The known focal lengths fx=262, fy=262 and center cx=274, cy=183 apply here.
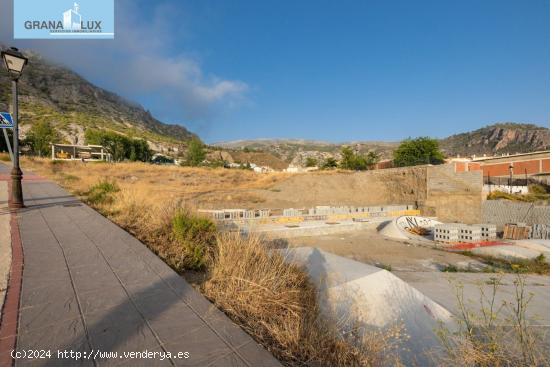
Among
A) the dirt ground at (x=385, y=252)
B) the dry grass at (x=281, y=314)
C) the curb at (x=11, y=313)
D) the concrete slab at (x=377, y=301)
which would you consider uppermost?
the curb at (x=11, y=313)

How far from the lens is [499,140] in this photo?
339ft

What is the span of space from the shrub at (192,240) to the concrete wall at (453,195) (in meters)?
27.5

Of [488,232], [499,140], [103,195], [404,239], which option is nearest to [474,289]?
[404,239]

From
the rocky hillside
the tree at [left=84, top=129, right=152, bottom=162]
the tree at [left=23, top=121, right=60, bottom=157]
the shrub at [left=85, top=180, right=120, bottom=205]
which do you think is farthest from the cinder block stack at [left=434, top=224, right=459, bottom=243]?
the rocky hillside

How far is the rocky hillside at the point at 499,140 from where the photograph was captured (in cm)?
9500

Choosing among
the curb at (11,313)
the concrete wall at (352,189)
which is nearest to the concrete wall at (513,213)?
the concrete wall at (352,189)

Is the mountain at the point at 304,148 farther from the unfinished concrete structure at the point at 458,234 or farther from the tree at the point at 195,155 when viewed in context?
the unfinished concrete structure at the point at 458,234

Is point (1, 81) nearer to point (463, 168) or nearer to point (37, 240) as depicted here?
point (37, 240)

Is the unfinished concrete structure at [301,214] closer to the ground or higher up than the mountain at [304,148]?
closer to the ground

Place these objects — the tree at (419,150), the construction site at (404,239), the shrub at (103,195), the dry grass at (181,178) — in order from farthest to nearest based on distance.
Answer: the tree at (419,150)
the dry grass at (181,178)
the shrub at (103,195)
the construction site at (404,239)

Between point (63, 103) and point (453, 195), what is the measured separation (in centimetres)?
10365

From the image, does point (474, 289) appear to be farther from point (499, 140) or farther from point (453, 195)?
point (499, 140)

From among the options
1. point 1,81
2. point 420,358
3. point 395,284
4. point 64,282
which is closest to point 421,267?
point 395,284

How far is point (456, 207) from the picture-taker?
25.6 meters
